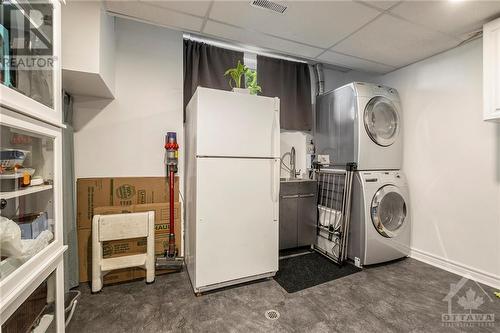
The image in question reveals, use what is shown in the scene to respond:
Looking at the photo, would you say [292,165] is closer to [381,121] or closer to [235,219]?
[381,121]

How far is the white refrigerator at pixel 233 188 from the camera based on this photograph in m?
1.89

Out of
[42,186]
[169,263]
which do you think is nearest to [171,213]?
[169,263]

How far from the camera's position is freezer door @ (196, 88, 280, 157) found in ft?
6.20

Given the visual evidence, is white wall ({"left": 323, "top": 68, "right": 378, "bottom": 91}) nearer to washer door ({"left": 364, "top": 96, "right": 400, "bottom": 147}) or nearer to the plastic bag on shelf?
washer door ({"left": 364, "top": 96, "right": 400, "bottom": 147})

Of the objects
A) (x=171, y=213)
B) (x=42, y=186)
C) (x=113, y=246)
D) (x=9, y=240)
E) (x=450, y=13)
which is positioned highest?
(x=450, y=13)

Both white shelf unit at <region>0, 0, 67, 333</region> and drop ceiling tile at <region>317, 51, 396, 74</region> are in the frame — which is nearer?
white shelf unit at <region>0, 0, 67, 333</region>

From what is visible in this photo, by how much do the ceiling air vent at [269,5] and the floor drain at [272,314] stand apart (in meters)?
2.47

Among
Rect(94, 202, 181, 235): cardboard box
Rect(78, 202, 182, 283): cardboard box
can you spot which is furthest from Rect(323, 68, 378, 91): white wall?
Rect(78, 202, 182, 283): cardboard box

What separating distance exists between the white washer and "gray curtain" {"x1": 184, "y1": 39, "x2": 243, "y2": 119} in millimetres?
2078

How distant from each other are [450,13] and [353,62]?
1.06 metres

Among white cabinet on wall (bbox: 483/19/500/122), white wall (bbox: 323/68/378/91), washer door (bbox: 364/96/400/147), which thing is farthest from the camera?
white wall (bbox: 323/68/378/91)

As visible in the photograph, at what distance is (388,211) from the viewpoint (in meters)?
2.73

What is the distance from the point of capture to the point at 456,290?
2.06m

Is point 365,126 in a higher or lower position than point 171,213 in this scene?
higher
